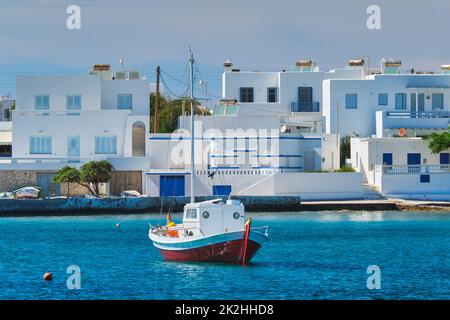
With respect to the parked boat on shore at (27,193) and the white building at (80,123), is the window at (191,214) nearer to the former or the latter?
the parked boat on shore at (27,193)

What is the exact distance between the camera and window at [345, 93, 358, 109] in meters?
82.1

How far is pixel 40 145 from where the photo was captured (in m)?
77.4

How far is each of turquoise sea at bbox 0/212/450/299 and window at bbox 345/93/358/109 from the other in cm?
1484

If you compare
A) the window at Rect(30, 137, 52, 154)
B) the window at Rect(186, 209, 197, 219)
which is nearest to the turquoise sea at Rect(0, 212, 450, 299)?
the window at Rect(186, 209, 197, 219)

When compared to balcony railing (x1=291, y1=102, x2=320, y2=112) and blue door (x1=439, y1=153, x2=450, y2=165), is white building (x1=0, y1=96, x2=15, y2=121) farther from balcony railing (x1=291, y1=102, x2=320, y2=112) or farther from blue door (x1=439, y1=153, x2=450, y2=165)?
blue door (x1=439, y1=153, x2=450, y2=165)

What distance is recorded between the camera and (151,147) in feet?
251

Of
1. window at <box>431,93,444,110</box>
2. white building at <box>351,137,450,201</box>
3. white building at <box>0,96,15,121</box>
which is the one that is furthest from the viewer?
white building at <box>0,96,15,121</box>

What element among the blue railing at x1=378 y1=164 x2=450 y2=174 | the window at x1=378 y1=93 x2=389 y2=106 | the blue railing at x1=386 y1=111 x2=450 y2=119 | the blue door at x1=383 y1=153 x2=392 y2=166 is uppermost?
the window at x1=378 y1=93 x2=389 y2=106

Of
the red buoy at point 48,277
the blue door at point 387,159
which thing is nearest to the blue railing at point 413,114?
the blue door at point 387,159

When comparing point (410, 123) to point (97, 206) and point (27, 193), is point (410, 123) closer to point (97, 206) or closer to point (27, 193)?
point (97, 206)

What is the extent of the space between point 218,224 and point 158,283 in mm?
5199

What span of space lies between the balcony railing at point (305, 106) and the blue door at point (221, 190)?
11942 millimetres

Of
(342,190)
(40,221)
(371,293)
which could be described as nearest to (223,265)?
(371,293)
